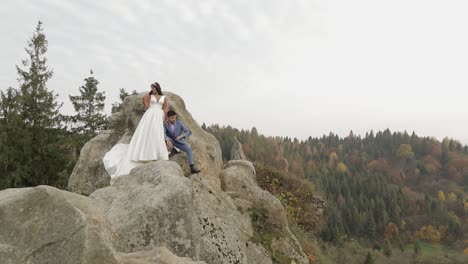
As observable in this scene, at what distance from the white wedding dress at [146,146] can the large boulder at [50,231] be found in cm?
871

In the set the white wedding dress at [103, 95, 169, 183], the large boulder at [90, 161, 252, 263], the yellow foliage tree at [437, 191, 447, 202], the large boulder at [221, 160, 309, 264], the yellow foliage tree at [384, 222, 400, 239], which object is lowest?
the yellow foliage tree at [384, 222, 400, 239]

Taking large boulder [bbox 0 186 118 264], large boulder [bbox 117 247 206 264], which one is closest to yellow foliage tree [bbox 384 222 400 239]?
large boulder [bbox 117 247 206 264]

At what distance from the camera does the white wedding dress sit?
12.9 meters

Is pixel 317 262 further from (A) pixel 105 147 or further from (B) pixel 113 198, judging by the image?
(B) pixel 113 198

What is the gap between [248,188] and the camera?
16.3 meters

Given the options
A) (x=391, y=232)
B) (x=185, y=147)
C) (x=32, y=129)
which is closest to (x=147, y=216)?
(x=185, y=147)

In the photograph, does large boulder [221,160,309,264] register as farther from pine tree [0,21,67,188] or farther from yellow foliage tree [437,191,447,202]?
yellow foliage tree [437,191,447,202]

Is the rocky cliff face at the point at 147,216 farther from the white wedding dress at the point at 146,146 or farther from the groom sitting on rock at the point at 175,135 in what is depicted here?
the white wedding dress at the point at 146,146

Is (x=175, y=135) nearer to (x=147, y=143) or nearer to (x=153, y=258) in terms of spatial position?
(x=147, y=143)

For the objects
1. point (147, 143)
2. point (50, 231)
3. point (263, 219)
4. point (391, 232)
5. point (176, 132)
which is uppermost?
point (176, 132)

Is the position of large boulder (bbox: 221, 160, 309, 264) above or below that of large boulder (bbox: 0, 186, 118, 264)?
below

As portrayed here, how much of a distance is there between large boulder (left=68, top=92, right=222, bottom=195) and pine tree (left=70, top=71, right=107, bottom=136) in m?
23.2

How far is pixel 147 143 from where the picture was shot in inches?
516

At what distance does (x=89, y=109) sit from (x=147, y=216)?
36.5m
